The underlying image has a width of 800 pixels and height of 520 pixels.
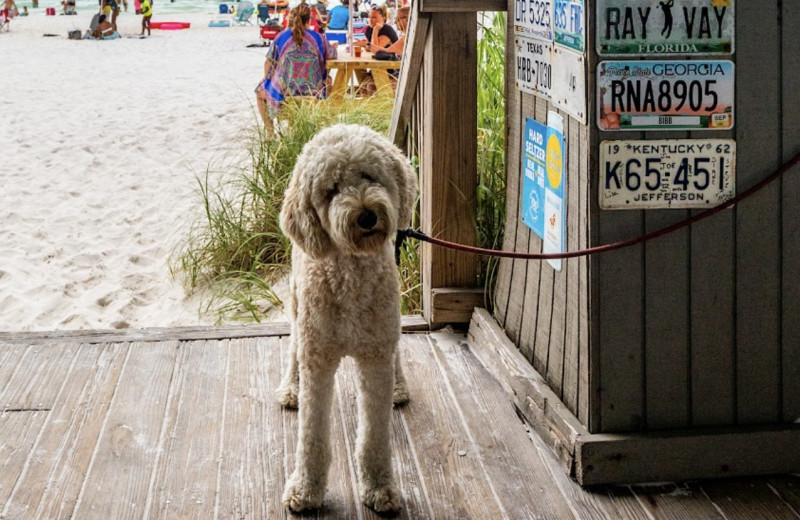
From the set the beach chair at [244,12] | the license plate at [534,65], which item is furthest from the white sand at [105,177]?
the beach chair at [244,12]

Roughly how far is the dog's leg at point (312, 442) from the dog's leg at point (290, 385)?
0.75 metres

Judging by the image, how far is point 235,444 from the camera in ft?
11.6

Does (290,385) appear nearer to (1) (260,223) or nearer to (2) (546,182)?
(2) (546,182)

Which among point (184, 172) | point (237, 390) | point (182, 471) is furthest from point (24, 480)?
point (184, 172)

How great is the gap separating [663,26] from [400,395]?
1754 mm

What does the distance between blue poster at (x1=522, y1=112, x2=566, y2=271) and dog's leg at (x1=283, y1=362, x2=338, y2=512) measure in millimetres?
990

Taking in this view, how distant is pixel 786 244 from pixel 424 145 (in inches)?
74.3

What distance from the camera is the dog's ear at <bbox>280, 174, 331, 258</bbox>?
9.39 feet

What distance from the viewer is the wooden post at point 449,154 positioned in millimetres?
4277

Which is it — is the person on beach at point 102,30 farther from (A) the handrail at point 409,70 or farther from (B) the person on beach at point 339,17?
(A) the handrail at point 409,70

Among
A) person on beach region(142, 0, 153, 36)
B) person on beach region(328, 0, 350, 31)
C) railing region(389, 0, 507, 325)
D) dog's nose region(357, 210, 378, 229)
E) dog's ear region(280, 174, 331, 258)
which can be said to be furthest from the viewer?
person on beach region(142, 0, 153, 36)

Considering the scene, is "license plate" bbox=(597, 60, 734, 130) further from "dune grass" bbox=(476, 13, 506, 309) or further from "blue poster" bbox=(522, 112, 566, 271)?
"dune grass" bbox=(476, 13, 506, 309)

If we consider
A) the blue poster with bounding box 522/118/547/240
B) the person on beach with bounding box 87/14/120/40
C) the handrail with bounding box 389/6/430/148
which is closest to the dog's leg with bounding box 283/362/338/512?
the blue poster with bounding box 522/118/547/240

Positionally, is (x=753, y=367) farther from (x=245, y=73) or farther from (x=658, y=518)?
(x=245, y=73)
